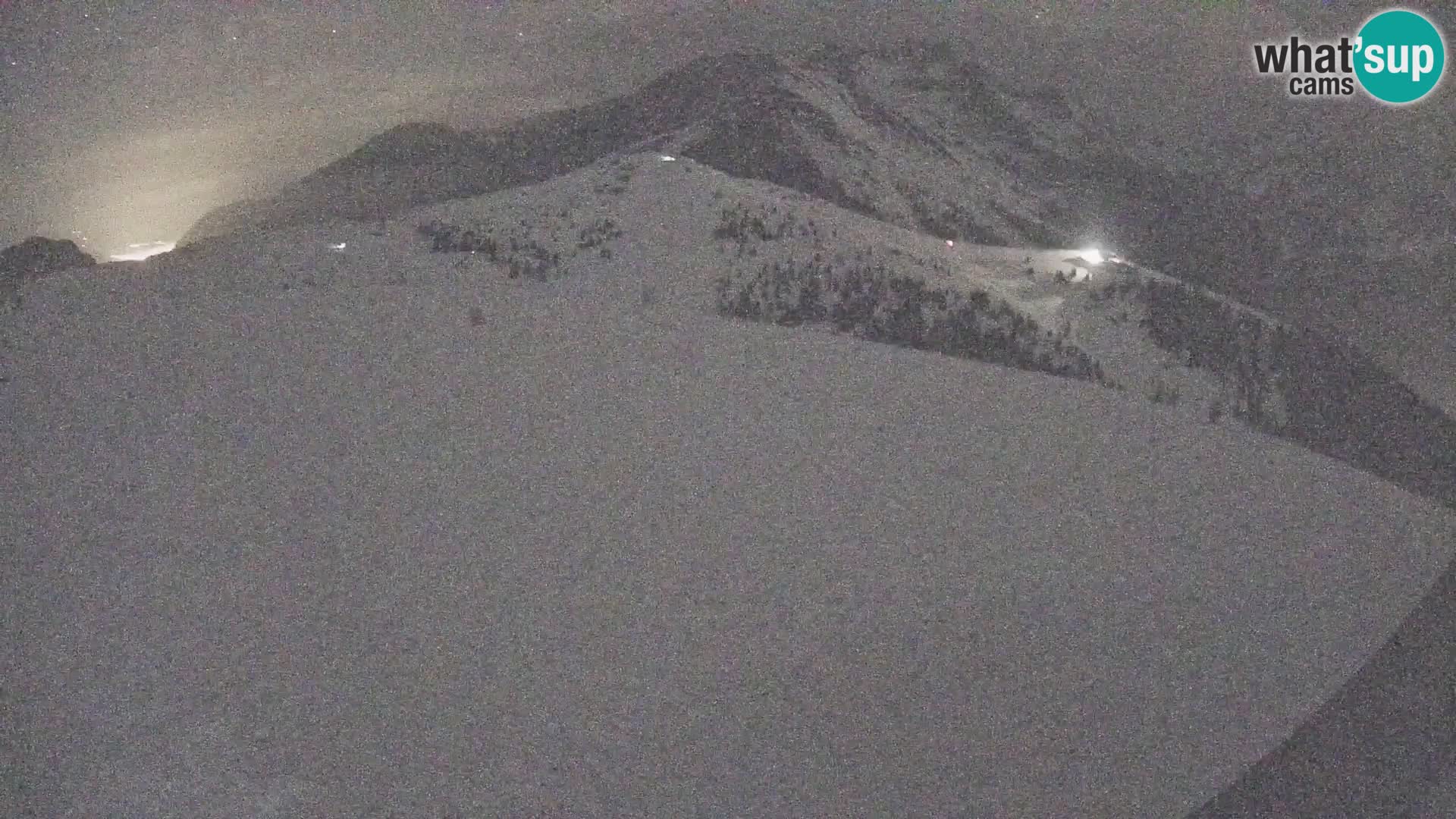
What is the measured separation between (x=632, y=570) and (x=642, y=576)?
63 millimetres

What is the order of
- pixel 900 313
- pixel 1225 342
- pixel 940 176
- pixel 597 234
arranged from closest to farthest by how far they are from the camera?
pixel 900 313 < pixel 597 234 < pixel 1225 342 < pixel 940 176

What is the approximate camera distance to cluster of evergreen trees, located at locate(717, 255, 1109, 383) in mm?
8266

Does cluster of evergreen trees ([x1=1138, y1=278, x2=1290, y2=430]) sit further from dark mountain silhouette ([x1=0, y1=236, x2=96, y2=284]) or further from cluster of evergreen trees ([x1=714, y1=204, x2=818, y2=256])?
dark mountain silhouette ([x1=0, y1=236, x2=96, y2=284])

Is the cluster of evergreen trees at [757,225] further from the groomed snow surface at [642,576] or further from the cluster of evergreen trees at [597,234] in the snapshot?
the groomed snow surface at [642,576]

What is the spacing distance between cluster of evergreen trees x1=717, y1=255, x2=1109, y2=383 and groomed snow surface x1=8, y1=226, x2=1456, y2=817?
97 centimetres

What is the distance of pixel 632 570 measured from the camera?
478 centimetres

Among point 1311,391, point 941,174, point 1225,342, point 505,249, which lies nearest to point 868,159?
point 941,174

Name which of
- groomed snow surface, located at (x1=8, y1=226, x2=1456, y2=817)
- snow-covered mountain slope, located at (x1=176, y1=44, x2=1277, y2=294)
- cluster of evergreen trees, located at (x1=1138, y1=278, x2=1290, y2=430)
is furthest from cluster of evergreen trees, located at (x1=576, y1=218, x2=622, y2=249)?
cluster of evergreen trees, located at (x1=1138, y1=278, x2=1290, y2=430)

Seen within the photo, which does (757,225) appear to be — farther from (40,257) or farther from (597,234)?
(40,257)

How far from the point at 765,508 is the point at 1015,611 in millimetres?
1327

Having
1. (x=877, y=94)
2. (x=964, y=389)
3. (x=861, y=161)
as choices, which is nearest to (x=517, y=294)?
(x=964, y=389)

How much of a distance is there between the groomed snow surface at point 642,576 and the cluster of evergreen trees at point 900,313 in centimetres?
97

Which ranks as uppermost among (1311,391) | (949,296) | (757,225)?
(757,225)

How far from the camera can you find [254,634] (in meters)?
4.21
